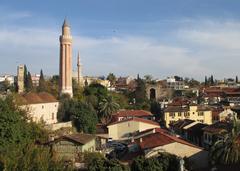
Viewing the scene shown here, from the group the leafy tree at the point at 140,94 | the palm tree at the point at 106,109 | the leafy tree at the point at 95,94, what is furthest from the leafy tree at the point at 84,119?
the leafy tree at the point at 140,94

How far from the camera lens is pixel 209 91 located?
92938 millimetres

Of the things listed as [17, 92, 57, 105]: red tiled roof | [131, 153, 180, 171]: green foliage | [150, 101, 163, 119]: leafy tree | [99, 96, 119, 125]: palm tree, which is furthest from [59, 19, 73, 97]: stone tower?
[131, 153, 180, 171]: green foliage

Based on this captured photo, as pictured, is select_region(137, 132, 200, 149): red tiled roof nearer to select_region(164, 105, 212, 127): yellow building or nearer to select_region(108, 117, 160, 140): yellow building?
select_region(108, 117, 160, 140): yellow building

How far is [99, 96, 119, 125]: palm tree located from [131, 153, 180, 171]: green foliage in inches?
1302

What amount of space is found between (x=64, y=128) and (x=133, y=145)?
1363 centimetres

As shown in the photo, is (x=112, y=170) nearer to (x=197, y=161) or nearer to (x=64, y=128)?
(x=197, y=161)

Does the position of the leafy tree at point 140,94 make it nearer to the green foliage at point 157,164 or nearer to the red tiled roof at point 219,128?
the red tiled roof at point 219,128

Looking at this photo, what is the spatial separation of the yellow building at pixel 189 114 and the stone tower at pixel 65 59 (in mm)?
17293

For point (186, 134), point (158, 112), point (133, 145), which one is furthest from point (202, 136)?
point (158, 112)

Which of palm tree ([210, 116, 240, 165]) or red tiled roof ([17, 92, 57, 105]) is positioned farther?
red tiled roof ([17, 92, 57, 105])

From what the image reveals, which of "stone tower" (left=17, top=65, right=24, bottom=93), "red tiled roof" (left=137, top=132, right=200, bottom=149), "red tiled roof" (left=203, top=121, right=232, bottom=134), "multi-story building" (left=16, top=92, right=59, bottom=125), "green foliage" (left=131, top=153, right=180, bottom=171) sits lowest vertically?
"green foliage" (left=131, top=153, right=180, bottom=171)

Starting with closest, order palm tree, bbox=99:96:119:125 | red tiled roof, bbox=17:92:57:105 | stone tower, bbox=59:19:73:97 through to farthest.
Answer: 1. red tiled roof, bbox=17:92:57:105
2. palm tree, bbox=99:96:119:125
3. stone tower, bbox=59:19:73:97

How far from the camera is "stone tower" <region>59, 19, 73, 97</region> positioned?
6356cm

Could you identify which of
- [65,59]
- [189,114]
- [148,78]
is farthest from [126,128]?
[148,78]
